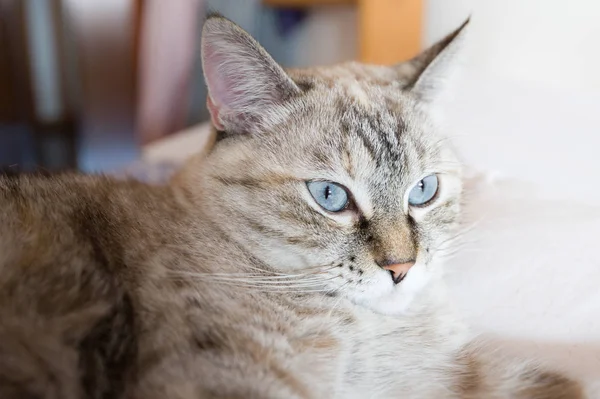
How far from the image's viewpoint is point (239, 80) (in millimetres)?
1098

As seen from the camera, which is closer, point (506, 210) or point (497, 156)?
point (506, 210)

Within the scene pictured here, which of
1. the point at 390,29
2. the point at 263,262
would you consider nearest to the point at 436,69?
the point at 263,262

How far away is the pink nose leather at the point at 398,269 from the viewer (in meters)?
0.99

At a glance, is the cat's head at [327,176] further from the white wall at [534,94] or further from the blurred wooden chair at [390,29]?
the blurred wooden chair at [390,29]

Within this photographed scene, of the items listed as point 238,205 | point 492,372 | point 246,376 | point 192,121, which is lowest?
point 192,121

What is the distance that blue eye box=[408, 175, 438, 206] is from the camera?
110 centimetres

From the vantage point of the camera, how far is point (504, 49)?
188 cm

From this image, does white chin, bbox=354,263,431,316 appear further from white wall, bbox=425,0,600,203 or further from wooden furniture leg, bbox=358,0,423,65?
wooden furniture leg, bbox=358,0,423,65

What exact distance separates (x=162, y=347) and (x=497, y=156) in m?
1.11

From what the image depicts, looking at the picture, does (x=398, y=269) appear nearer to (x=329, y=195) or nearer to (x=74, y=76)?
(x=329, y=195)

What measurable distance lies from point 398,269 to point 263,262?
0.79ft

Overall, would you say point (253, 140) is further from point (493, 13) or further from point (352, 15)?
point (352, 15)

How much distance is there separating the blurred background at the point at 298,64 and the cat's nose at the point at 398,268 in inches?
21.9

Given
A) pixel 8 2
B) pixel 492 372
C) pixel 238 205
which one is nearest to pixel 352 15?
pixel 238 205
